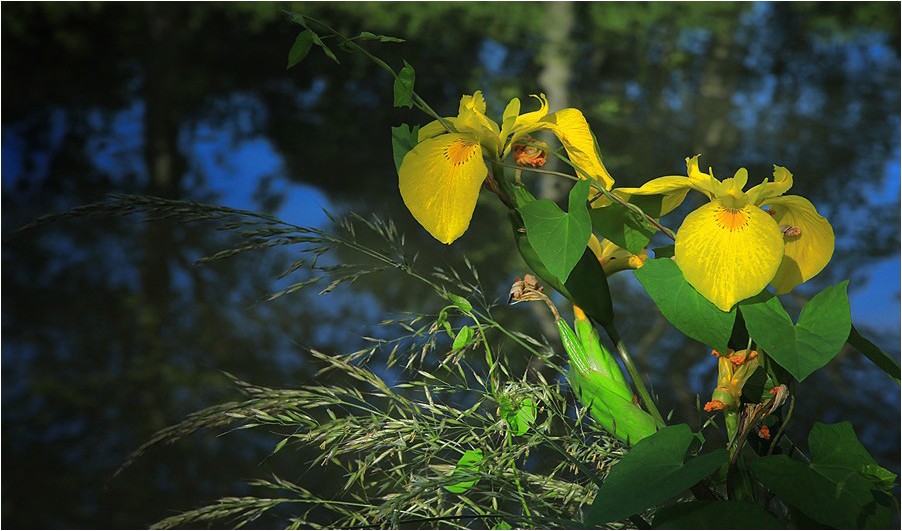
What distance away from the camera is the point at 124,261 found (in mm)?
2711

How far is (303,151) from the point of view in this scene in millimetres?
2957

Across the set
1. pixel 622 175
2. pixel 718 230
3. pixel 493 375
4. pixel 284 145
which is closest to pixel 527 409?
pixel 493 375

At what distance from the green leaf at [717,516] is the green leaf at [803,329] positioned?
0.19 feet

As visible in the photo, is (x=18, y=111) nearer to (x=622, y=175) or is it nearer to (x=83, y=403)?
(x=83, y=403)

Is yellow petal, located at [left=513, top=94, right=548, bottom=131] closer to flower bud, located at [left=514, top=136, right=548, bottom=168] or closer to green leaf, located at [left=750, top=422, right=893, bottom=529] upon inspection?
flower bud, located at [left=514, top=136, right=548, bottom=168]

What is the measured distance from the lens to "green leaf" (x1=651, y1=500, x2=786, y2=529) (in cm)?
34

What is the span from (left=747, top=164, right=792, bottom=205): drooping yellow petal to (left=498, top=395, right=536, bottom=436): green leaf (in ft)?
0.46

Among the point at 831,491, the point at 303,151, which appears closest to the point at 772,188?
the point at 831,491

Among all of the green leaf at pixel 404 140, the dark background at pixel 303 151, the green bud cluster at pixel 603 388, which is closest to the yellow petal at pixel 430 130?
the green leaf at pixel 404 140

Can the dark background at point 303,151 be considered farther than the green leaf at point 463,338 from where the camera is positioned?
Yes

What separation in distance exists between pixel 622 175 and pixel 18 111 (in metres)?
2.03

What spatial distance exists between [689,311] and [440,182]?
12 centimetres

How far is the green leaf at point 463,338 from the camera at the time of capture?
16.6 inches

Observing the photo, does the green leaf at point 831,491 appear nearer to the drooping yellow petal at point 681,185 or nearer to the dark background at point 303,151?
the drooping yellow petal at point 681,185
